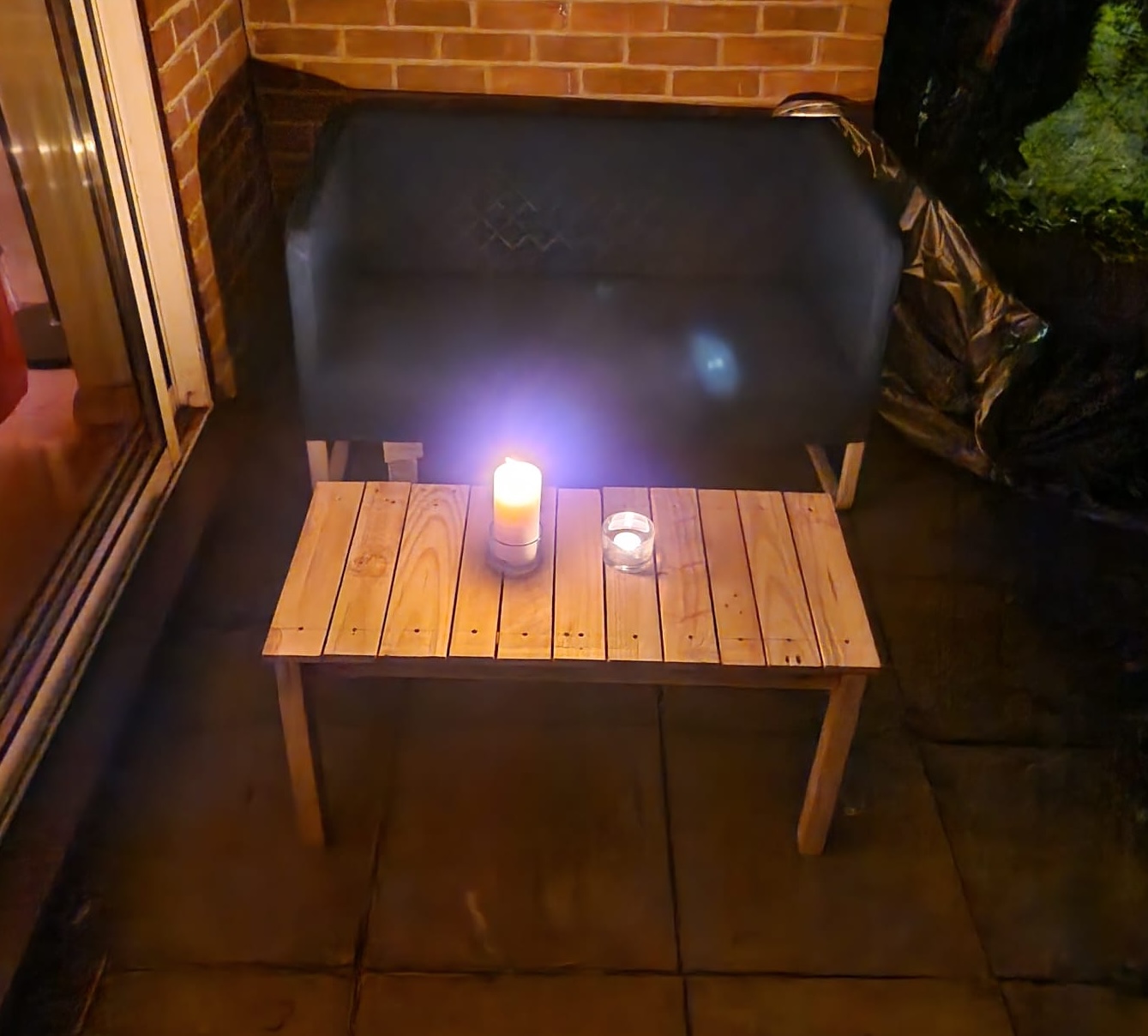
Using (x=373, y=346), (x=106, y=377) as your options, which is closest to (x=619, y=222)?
(x=373, y=346)

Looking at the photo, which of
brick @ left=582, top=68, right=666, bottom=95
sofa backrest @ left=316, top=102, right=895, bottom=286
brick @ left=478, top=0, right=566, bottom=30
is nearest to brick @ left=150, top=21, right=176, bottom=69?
sofa backrest @ left=316, top=102, right=895, bottom=286

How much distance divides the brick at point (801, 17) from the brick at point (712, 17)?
0.11 ft

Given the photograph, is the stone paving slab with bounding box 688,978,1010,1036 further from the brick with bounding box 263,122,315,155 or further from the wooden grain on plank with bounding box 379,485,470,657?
the brick with bounding box 263,122,315,155

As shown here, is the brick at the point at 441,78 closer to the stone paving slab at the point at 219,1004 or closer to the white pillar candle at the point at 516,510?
the white pillar candle at the point at 516,510

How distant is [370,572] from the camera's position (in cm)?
163

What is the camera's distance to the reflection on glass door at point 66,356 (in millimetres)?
1941

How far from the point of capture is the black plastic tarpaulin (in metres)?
→ 2.47

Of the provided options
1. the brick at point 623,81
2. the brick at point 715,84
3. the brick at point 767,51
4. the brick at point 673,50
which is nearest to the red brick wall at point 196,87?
the brick at point 623,81

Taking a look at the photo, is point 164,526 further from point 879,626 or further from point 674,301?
point 879,626

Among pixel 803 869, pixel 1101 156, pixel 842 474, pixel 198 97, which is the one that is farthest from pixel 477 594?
pixel 1101 156

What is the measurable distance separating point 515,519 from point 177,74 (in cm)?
131

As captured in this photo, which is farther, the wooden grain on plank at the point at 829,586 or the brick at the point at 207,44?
the brick at the point at 207,44

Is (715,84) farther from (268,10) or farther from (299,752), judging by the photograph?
(299,752)

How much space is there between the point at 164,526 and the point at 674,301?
1191mm
